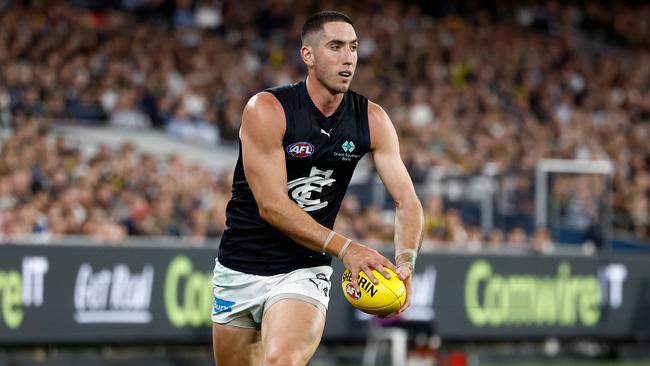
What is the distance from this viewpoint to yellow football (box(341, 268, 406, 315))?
6.36 metres

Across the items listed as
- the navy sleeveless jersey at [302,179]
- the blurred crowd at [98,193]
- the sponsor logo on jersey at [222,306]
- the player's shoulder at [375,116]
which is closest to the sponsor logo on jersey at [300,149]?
the navy sleeveless jersey at [302,179]

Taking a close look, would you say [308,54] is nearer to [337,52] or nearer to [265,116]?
[337,52]

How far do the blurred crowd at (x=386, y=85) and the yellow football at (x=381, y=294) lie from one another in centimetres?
813

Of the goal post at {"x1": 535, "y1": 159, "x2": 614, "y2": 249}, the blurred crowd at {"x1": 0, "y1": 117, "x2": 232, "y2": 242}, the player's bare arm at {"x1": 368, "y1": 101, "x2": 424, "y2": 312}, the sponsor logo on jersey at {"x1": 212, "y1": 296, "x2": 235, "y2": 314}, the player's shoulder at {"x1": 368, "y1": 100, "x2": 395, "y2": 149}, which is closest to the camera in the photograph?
the player's bare arm at {"x1": 368, "y1": 101, "x2": 424, "y2": 312}

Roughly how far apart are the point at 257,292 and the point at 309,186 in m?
0.67

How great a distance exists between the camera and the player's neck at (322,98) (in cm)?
700

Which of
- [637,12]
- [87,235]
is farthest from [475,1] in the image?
[87,235]

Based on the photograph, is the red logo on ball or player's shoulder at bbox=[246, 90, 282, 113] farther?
player's shoulder at bbox=[246, 90, 282, 113]

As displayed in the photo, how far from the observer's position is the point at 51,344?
13.4 metres

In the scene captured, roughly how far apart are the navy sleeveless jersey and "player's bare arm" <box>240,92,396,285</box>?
10 centimetres

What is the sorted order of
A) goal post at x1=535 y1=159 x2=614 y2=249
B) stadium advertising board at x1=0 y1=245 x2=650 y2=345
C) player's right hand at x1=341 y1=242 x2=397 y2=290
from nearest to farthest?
1. player's right hand at x1=341 y1=242 x2=397 y2=290
2. stadium advertising board at x1=0 y1=245 x2=650 y2=345
3. goal post at x1=535 y1=159 x2=614 y2=249

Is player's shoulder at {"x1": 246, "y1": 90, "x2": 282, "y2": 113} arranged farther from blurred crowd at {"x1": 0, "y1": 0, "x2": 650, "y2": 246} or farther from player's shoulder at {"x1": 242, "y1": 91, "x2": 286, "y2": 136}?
blurred crowd at {"x1": 0, "y1": 0, "x2": 650, "y2": 246}

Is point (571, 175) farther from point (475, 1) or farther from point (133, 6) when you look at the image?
point (475, 1)

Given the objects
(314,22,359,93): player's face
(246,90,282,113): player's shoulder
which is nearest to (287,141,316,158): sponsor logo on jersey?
(246,90,282,113): player's shoulder
